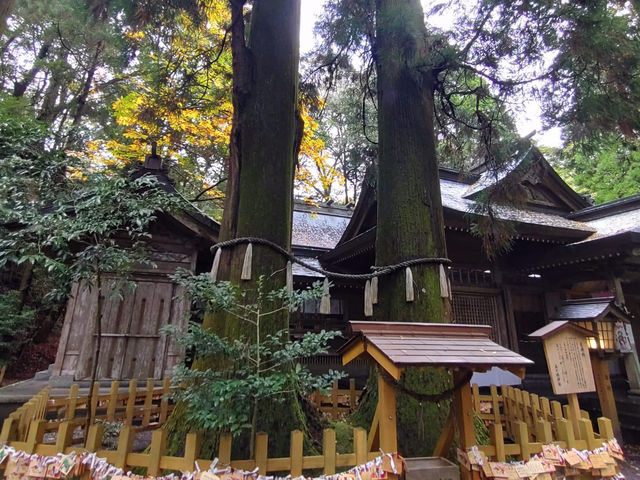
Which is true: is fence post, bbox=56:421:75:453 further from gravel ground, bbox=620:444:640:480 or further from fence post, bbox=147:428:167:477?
gravel ground, bbox=620:444:640:480

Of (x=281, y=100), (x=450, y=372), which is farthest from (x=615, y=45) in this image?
(x=450, y=372)

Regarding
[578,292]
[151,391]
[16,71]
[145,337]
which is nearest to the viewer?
[151,391]

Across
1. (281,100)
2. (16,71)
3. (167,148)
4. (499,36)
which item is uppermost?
(16,71)

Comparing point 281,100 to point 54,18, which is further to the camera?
point 54,18

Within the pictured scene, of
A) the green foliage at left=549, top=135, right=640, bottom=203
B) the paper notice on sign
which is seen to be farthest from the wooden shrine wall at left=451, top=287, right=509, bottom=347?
the green foliage at left=549, top=135, right=640, bottom=203

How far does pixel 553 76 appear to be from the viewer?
507 centimetres

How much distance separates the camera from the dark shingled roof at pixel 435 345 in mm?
2414

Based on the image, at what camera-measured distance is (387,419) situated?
99.0 inches

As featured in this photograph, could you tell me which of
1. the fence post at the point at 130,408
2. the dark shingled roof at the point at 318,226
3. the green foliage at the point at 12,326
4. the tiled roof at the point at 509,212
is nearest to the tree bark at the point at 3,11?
the fence post at the point at 130,408

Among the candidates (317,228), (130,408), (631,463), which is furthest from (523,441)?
(317,228)

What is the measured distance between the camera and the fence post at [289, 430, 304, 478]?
7.68ft

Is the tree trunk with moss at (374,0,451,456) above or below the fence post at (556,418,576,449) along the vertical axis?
above

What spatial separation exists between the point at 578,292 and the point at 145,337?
10.7 meters

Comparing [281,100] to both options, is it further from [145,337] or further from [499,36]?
[145,337]
